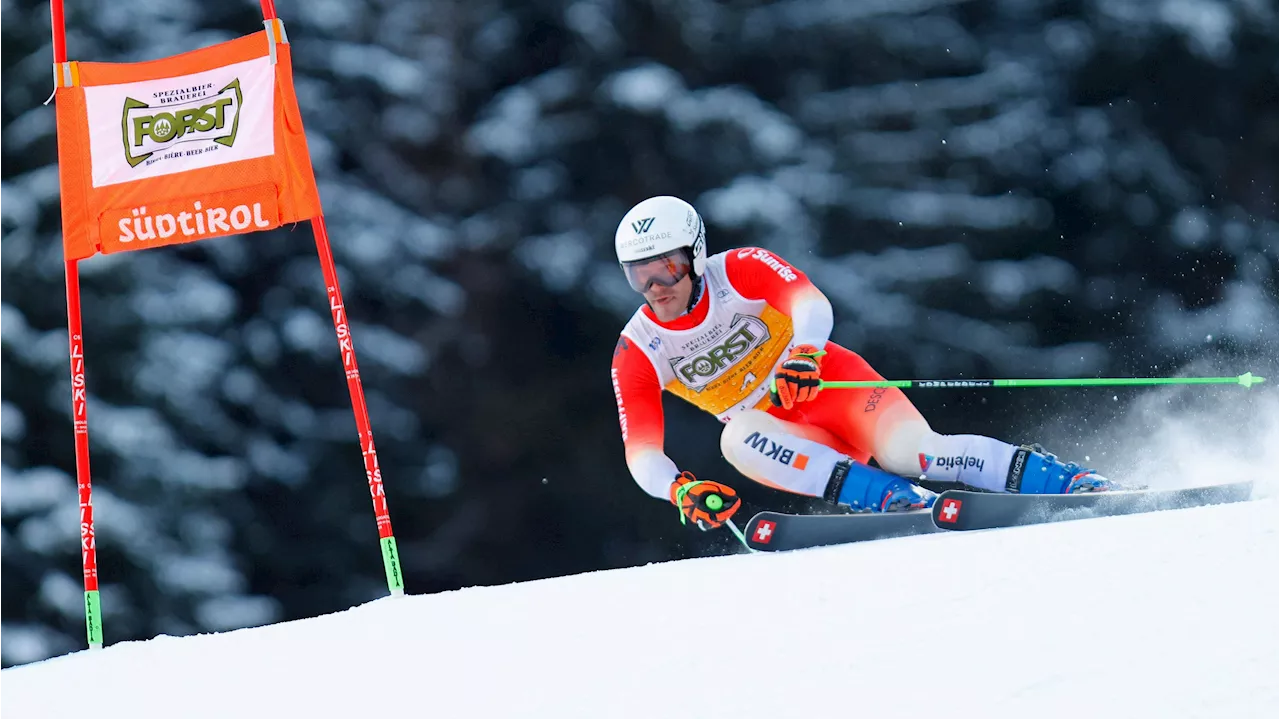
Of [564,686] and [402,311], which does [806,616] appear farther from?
[402,311]

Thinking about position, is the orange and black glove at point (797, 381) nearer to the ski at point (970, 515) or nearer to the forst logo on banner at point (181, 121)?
the ski at point (970, 515)

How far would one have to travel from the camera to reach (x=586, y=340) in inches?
250

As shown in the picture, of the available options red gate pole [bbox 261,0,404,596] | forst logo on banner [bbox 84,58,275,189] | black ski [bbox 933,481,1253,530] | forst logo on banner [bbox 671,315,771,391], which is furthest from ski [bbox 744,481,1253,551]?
forst logo on banner [bbox 84,58,275,189]

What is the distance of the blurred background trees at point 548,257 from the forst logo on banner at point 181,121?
2356 mm

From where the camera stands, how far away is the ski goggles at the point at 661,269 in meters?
3.97

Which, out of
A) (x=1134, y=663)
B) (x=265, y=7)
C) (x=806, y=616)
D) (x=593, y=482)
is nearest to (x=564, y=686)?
(x=806, y=616)

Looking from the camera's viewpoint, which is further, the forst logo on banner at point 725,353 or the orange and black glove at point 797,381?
the forst logo on banner at point 725,353

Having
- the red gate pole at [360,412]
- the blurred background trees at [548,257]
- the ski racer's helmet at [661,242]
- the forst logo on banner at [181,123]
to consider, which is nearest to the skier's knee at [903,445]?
the ski racer's helmet at [661,242]

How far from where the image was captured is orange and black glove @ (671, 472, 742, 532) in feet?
12.3

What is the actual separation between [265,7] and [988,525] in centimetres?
281

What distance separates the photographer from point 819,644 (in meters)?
2.33

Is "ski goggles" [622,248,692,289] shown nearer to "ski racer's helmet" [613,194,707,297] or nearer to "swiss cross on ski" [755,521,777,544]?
"ski racer's helmet" [613,194,707,297]

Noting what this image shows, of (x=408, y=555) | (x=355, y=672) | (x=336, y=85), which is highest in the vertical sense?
(x=336, y=85)

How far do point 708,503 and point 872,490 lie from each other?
0.55 m
